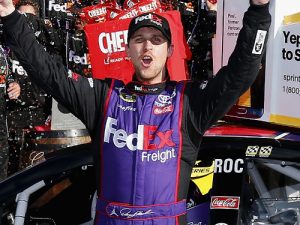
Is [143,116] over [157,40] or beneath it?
beneath

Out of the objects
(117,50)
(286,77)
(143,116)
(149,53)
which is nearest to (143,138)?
(143,116)

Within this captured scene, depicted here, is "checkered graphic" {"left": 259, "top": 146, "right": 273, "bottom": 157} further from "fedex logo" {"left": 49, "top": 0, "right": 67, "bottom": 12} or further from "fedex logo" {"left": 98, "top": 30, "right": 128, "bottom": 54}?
"fedex logo" {"left": 49, "top": 0, "right": 67, "bottom": 12}

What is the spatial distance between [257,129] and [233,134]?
0.22 m

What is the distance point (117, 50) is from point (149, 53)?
2555mm

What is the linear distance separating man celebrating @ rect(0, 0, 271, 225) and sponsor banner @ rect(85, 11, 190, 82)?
239 centimetres

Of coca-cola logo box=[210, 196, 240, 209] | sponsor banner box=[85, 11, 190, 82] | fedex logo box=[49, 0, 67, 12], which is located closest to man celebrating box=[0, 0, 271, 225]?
coca-cola logo box=[210, 196, 240, 209]

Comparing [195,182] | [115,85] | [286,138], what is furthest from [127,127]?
[286,138]

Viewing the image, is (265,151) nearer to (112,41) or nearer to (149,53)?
(149,53)

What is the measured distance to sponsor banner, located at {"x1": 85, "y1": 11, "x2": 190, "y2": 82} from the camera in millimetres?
4816

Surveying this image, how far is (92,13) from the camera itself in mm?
5863

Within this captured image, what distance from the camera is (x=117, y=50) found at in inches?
192

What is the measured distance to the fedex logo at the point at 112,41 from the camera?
487 cm

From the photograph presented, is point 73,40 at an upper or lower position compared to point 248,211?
upper

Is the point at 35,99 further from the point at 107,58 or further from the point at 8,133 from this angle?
the point at 107,58
